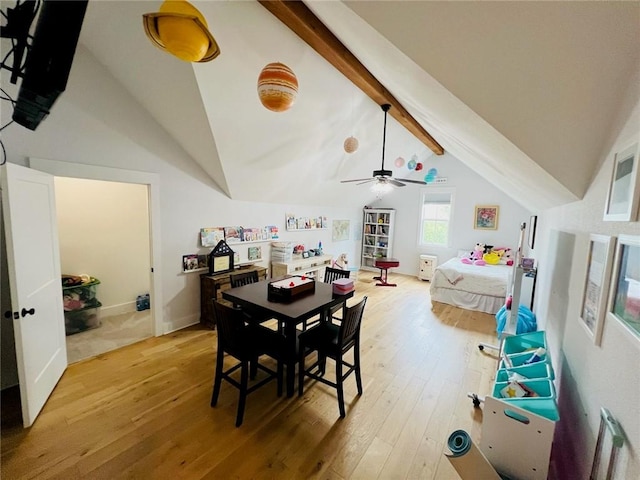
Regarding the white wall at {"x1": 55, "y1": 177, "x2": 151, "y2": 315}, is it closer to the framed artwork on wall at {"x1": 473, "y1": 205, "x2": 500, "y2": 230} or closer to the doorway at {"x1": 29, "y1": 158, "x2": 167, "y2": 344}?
the doorway at {"x1": 29, "y1": 158, "x2": 167, "y2": 344}

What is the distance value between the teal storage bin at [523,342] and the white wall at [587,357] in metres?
0.10

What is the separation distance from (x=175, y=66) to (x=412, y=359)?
361cm

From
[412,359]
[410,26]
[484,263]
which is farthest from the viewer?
[484,263]

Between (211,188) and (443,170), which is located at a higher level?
(443,170)

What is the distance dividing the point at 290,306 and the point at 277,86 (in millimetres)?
1556

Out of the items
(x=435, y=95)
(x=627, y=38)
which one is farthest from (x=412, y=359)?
(x=627, y=38)

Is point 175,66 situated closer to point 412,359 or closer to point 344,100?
point 344,100

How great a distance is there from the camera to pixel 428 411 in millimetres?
2168

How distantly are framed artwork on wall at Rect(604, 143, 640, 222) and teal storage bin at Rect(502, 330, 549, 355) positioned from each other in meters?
1.36

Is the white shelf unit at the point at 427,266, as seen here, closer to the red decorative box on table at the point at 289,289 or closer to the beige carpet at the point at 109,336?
the red decorative box on table at the point at 289,289

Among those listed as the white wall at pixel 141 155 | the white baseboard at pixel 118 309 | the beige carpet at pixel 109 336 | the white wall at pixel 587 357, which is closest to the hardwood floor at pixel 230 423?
the beige carpet at pixel 109 336

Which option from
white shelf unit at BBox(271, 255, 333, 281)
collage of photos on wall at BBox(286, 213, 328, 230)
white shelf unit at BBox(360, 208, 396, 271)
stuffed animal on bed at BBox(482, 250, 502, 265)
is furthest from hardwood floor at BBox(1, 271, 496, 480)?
white shelf unit at BBox(360, 208, 396, 271)

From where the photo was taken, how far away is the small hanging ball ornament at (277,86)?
4.72ft

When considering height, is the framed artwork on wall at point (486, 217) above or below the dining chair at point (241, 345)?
above
